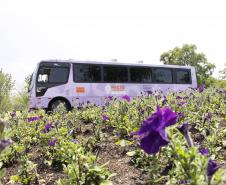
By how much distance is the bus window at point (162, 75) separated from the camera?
21.1 m

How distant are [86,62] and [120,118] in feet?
44.1

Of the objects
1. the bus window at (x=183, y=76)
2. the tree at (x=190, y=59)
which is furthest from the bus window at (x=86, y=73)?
the tree at (x=190, y=59)

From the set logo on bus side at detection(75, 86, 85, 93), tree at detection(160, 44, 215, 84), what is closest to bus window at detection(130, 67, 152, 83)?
logo on bus side at detection(75, 86, 85, 93)

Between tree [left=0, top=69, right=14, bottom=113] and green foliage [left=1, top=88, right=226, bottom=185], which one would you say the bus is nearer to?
green foliage [left=1, top=88, right=226, bottom=185]

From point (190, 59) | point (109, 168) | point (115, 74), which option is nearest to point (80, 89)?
point (115, 74)

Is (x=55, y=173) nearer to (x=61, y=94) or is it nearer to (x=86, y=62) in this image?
(x=61, y=94)

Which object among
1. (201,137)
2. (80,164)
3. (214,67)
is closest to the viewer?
(80,164)

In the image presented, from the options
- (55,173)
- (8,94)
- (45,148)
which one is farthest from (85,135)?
(8,94)

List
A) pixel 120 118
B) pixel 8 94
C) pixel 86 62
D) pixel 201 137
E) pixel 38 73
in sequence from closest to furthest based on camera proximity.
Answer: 1. pixel 201 137
2. pixel 120 118
3. pixel 38 73
4. pixel 86 62
5. pixel 8 94

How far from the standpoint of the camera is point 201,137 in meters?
4.79

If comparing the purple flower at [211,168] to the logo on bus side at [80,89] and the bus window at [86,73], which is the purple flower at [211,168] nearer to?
the logo on bus side at [80,89]

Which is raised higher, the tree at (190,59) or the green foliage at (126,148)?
the tree at (190,59)

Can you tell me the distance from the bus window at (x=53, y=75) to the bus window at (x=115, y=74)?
2248 millimetres

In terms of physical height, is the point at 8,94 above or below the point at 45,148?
above
